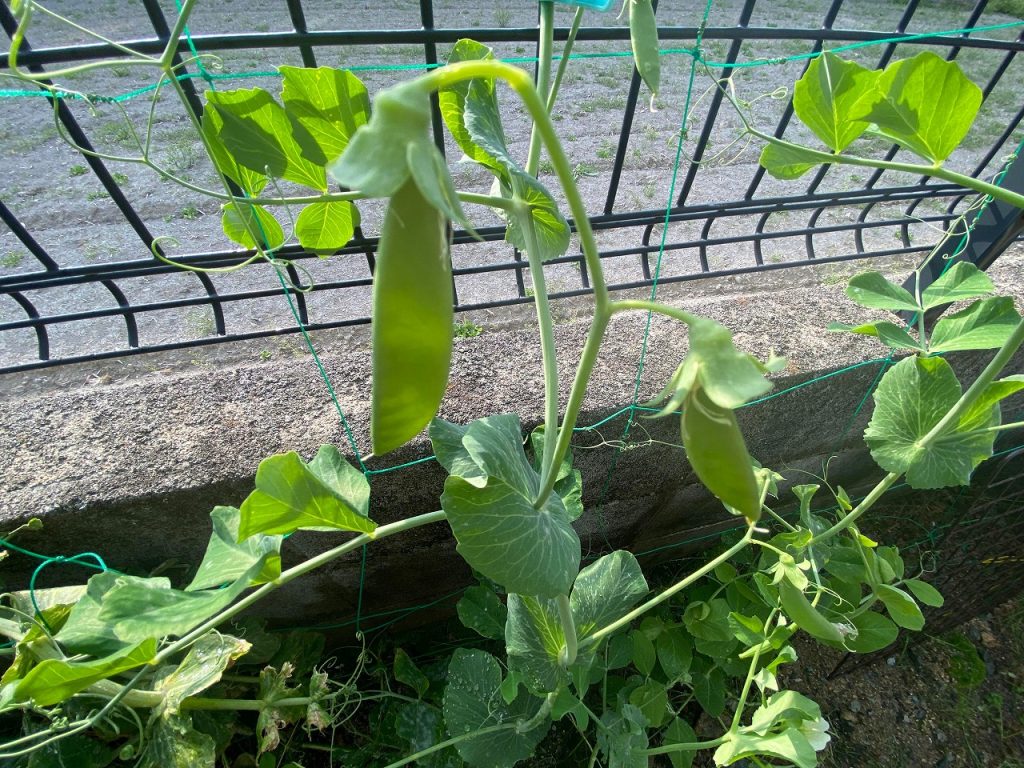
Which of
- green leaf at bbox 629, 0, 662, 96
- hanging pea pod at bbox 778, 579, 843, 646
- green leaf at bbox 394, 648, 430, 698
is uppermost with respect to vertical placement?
green leaf at bbox 629, 0, 662, 96

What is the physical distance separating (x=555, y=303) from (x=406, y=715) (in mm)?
842

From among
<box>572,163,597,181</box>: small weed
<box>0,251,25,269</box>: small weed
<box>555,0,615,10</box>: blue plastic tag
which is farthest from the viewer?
<box>572,163,597,181</box>: small weed

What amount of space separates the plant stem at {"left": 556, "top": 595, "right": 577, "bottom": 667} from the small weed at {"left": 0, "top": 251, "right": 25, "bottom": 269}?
92.6 inches

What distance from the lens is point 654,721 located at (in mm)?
1064

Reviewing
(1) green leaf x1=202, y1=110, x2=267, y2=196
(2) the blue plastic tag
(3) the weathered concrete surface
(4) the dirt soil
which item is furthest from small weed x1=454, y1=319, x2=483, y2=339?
(4) the dirt soil

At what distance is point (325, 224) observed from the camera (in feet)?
2.49

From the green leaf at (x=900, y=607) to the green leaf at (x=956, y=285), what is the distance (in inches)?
16.6

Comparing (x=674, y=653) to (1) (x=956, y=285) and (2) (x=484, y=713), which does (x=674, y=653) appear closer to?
(2) (x=484, y=713)

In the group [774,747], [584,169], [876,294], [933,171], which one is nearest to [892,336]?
[876,294]

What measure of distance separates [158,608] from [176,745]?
1.60 ft

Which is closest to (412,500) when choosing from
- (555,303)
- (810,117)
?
(555,303)

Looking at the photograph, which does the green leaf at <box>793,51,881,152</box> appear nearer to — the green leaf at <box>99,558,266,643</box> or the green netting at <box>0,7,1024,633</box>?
the green netting at <box>0,7,1024,633</box>

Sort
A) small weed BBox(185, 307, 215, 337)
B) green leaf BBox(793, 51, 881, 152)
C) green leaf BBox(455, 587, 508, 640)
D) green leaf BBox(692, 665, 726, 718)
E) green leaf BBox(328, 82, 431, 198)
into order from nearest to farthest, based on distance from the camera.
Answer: green leaf BBox(328, 82, 431, 198), green leaf BBox(793, 51, 881, 152), green leaf BBox(455, 587, 508, 640), green leaf BBox(692, 665, 726, 718), small weed BBox(185, 307, 215, 337)

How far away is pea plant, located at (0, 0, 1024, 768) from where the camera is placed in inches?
14.6
